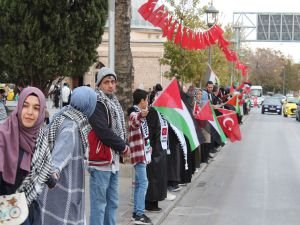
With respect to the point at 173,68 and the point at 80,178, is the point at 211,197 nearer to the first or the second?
the point at 80,178

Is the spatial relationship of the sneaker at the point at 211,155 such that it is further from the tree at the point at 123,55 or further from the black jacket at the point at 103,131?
the black jacket at the point at 103,131

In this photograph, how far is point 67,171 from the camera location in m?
5.21

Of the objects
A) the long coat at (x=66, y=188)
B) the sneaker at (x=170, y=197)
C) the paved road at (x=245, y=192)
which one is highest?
the long coat at (x=66, y=188)

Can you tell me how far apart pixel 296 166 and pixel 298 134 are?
11.9m

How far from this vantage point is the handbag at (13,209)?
13.8 feet

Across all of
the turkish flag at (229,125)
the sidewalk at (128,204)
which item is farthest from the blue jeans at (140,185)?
the turkish flag at (229,125)

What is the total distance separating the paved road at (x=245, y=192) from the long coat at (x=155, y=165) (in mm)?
425

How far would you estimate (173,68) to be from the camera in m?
34.3

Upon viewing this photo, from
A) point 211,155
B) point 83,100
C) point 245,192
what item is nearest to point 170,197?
point 245,192

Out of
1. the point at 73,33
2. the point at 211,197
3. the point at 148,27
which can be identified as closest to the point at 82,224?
the point at 211,197

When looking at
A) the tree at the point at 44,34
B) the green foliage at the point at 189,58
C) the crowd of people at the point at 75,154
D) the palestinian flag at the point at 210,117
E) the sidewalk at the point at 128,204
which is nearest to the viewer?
the crowd of people at the point at 75,154

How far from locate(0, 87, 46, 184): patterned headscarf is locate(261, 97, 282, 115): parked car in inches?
1886

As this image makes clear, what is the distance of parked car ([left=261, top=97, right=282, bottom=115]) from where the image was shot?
168ft

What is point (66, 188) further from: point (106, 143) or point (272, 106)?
point (272, 106)
